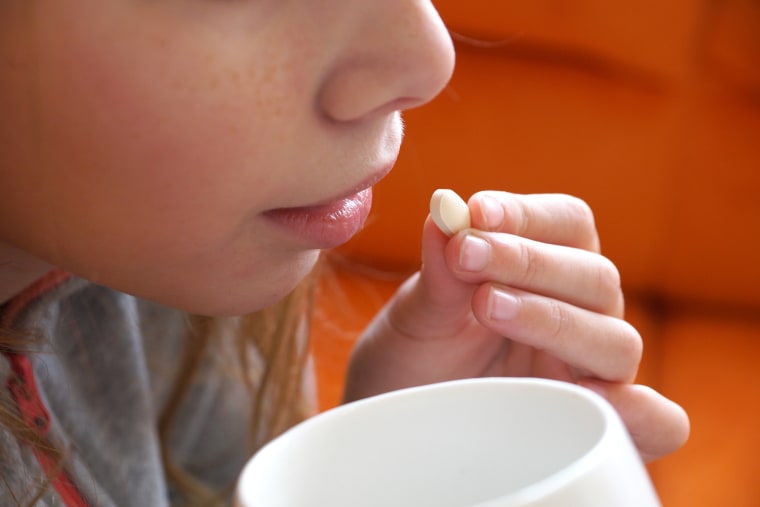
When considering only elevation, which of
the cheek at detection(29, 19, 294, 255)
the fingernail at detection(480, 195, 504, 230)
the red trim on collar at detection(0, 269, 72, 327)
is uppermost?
the cheek at detection(29, 19, 294, 255)

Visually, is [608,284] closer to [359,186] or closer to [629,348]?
[629,348]

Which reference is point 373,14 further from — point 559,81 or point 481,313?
point 559,81

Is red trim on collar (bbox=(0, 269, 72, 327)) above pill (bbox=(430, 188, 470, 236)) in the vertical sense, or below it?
below

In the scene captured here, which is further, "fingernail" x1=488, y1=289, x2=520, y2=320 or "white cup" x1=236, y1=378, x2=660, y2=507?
"fingernail" x1=488, y1=289, x2=520, y2=320

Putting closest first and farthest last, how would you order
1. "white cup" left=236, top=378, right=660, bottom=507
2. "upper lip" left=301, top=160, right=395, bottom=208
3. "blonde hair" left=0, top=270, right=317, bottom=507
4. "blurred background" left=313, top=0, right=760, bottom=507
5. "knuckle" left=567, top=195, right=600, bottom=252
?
"white cup" left=236, top=378, right=660, bottom=507, "upper lip" left=301, top=160, right=395, bottom=208, "knuckle" left=567, top=195, right=600, bottom=252, "blonde hair" left=0, top=270, right=317, bottom=507, "blurred background" left=313, top=0, right=760, bottom=507

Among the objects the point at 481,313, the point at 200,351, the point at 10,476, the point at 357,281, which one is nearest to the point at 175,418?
the point at 200,351

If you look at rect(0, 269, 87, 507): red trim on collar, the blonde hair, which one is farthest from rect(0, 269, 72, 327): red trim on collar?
the blonde hair

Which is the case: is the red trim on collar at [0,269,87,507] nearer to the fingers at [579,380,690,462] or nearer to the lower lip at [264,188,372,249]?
the lower lip at [264,188,372,249]

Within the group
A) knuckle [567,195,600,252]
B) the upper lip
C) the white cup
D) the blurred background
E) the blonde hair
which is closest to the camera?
the white cup
